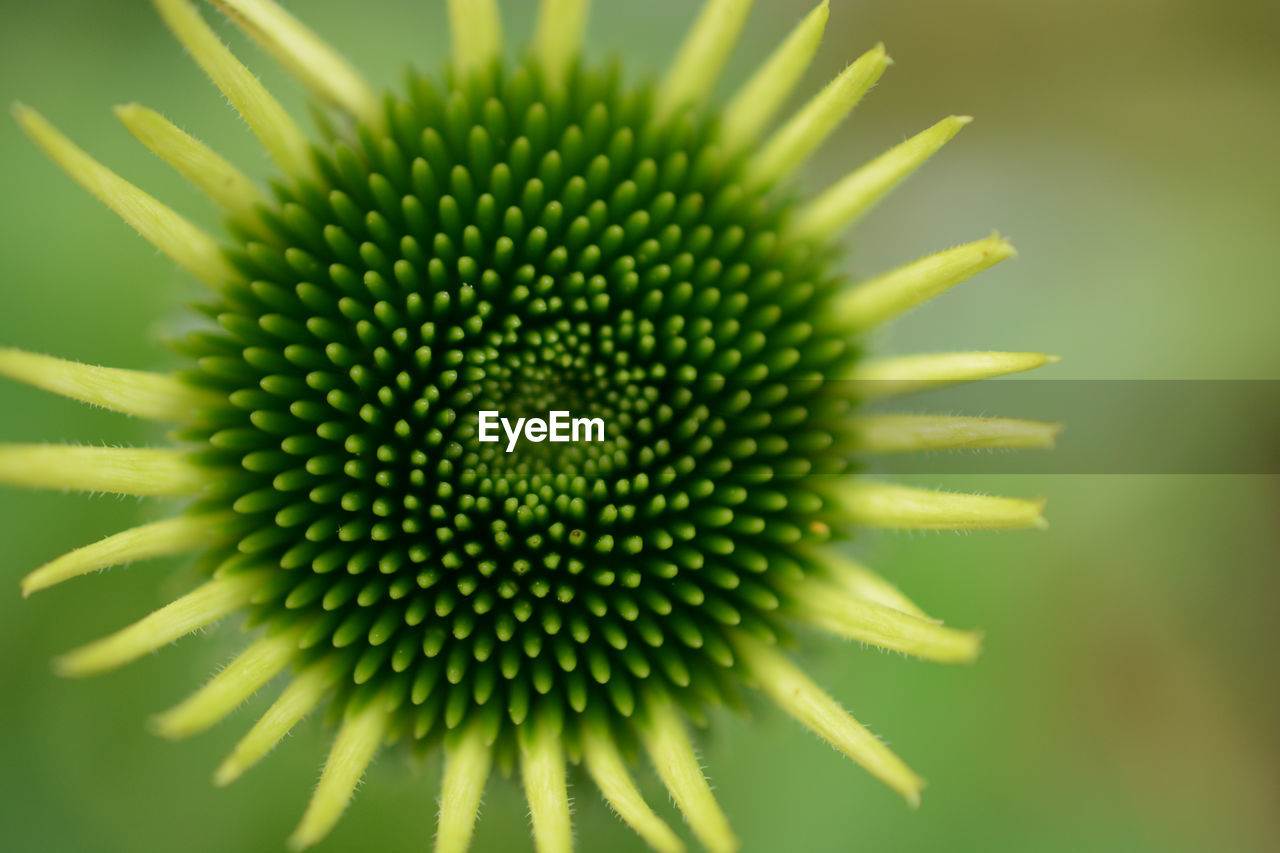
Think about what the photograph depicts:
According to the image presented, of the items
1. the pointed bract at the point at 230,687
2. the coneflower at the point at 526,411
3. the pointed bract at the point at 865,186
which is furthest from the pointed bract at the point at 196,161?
the pointed bract at the point at 865,186

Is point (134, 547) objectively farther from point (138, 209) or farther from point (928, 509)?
point (928, 509)

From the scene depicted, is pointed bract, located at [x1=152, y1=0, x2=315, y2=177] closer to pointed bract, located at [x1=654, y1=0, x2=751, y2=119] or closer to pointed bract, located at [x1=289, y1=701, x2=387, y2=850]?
pointed bract, located at [x1=654, y1=0, x2=751, y2=119]

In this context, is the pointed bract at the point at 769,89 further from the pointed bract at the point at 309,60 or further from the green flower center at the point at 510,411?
the pointed bract at the point at 309,60

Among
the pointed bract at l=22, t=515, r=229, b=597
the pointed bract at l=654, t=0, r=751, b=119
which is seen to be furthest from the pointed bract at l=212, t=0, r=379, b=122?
the pointed bract at l=22, t=515, r=229, b=597

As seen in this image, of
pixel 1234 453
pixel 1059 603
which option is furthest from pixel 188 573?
pixel 1234 453

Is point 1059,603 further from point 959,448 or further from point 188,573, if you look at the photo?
point 188,573

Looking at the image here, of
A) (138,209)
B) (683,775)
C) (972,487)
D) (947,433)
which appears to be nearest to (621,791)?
(683,775)
